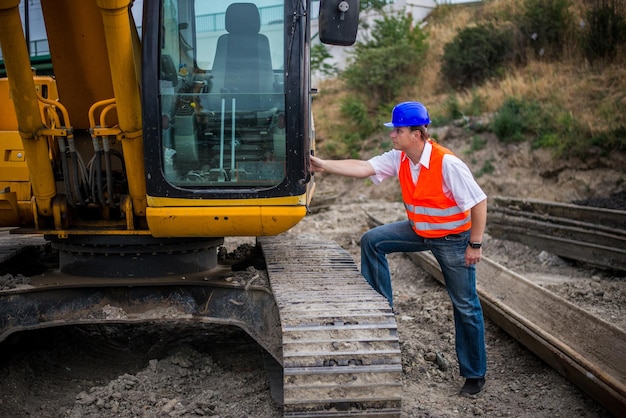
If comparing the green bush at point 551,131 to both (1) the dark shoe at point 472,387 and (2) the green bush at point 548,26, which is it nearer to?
(2) the green bush at point 548,26

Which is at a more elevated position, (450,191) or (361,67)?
(450,191)

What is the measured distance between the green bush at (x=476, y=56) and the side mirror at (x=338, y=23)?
43.3 ft

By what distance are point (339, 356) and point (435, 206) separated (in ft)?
4.06

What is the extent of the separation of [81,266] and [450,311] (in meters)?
3.14

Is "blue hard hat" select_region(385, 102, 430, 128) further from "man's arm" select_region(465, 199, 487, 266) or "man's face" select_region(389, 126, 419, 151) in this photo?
"man's arm" select_region(465, 199, 487, 266)

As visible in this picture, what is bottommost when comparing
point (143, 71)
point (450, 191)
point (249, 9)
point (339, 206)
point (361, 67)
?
point (339, 206)

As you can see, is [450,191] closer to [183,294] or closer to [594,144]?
[183,294]

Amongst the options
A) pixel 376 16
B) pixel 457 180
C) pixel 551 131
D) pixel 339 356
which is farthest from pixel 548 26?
pixel 339 356

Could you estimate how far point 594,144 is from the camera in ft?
37.7

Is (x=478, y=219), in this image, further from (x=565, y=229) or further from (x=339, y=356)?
(x=565, y=229)

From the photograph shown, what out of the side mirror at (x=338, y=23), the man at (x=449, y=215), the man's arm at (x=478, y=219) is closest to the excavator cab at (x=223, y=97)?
the side mirror at (x=338, y=23)

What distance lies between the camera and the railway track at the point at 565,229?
278 inches

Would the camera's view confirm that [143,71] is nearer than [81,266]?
Yes

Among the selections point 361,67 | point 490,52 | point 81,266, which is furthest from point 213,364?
point 361,67
